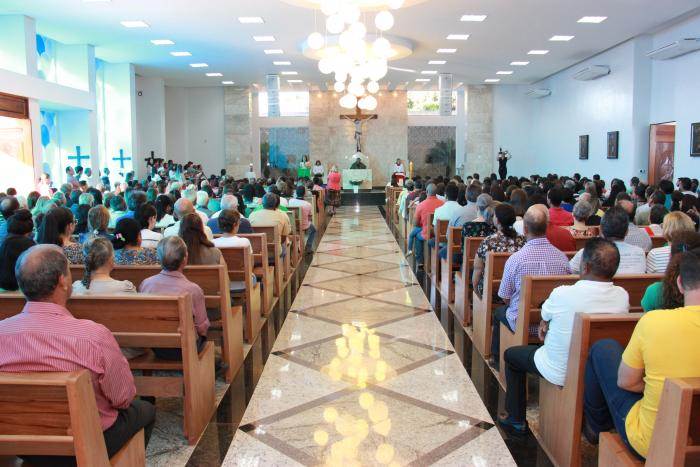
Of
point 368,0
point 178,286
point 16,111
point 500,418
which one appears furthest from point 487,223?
point 16,111

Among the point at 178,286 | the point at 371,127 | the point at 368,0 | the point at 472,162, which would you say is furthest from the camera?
the point at 371,127

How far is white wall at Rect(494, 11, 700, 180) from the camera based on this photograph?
12039 millimetres

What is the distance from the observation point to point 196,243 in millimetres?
4438

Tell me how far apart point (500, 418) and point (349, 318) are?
2459mm

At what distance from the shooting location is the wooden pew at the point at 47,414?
1.99m

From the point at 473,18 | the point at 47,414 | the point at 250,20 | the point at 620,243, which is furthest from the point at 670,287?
A: the point at 250,20

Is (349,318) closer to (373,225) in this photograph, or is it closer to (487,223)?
(487,223)

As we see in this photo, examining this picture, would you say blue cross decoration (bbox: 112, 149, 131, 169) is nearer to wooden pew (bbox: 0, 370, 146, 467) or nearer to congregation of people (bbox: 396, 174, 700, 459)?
congregation of people (bbox: 396, 174, 700, 459)

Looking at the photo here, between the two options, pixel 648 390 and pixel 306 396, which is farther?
pixel 306 396

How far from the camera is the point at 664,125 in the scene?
1350 centimetres

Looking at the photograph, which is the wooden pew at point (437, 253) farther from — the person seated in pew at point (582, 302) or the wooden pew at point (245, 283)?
the person seated in pew at point (582, 302)

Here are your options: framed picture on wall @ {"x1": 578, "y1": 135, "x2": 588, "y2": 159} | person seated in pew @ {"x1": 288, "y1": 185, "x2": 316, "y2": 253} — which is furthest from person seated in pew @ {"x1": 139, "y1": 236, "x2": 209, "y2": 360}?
framed picture on wall @ {"x1": 578, "y1": 135, "x2": 588, "y2": 159}

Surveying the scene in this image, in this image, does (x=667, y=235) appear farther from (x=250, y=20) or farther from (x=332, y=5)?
(x=250, y=20)

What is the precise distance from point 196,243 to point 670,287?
3.15 meters
